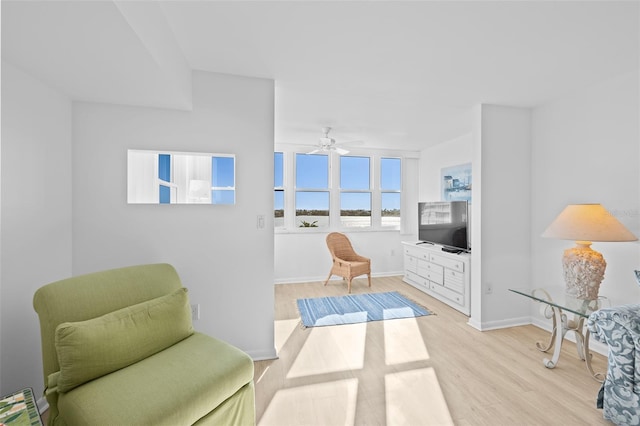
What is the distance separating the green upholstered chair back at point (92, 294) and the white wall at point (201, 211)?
1.39 feet

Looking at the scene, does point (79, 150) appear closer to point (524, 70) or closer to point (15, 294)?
point (15, 294)

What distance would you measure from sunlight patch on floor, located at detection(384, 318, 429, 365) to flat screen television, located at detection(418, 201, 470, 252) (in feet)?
4.50

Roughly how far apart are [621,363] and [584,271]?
803 millimetres

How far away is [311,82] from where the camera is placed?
8.64 feet

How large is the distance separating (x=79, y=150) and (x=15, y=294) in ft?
3.51

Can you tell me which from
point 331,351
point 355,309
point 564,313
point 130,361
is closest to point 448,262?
point 355,309

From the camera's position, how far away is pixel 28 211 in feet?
5.85

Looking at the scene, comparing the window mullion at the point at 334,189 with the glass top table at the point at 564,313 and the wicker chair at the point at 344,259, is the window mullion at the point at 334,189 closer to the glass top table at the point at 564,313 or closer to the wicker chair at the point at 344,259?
the wicker chair at the point at 344,259

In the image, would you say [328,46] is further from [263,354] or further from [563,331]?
[563,331]

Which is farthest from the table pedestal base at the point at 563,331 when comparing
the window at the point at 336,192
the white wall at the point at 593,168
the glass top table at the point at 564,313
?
the window at the point at 336,192

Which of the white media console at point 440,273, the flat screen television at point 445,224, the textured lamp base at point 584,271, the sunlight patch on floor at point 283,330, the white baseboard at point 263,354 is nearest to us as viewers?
the textured lamp base at point 584,271

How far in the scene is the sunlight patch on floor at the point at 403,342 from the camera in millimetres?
2512

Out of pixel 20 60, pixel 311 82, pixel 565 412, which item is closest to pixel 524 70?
pixel 311 82

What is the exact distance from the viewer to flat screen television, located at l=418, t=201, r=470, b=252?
3961 millimetres
